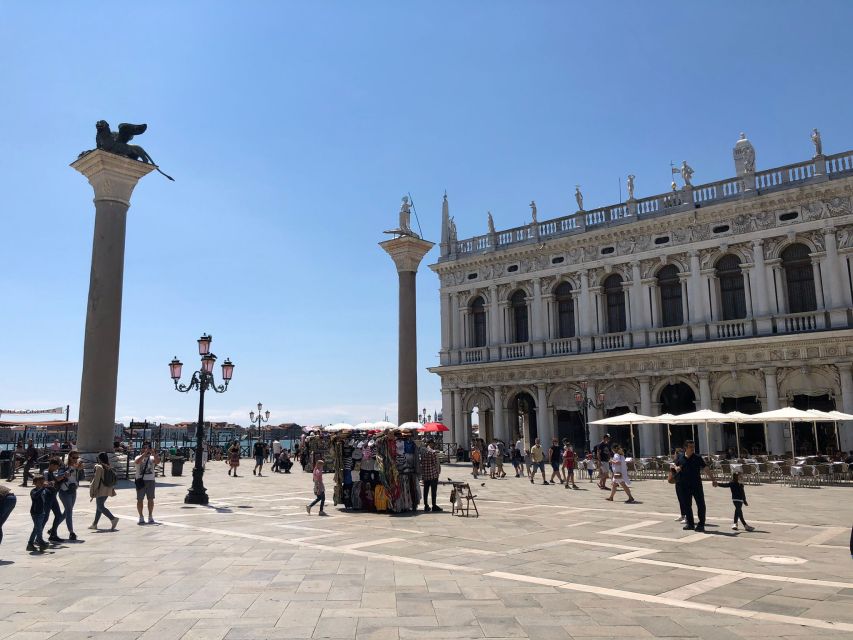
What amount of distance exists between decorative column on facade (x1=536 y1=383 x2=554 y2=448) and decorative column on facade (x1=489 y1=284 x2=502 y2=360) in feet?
11.5

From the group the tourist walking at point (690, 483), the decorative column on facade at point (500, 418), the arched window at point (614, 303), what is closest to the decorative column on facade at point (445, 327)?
the decorative column on facade at point (500, 418)

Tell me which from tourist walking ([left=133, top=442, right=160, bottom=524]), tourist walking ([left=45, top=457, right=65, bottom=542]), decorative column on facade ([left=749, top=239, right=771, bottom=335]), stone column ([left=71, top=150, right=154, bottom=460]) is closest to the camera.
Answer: tourist walking ([left=45, top=457, right=65, bottom=542])

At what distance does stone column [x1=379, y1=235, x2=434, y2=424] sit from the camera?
2938cm

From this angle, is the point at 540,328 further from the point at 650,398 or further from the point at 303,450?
the point at 303,450

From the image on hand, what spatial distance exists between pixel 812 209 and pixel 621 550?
24276 mm

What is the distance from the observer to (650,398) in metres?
32.0

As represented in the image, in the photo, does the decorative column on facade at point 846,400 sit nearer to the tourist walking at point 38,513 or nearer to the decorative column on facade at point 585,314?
the decorative column on facade at point 585,314

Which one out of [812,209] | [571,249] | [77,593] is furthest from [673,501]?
[571,249]

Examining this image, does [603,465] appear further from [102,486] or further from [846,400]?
[102,486]

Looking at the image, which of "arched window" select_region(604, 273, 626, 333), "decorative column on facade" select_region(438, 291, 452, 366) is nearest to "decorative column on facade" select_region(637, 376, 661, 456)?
"arched window" select_region(604, 273, 626, 333)

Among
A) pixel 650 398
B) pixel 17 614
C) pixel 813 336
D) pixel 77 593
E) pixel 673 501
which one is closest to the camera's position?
pixel 17 614

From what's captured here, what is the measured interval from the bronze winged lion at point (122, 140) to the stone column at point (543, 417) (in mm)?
21685

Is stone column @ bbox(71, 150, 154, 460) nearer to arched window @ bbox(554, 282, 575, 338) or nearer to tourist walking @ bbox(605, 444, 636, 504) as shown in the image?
tourist walking @ bbox(605, 444, 636, 504)

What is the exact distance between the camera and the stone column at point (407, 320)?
96.4 ft
